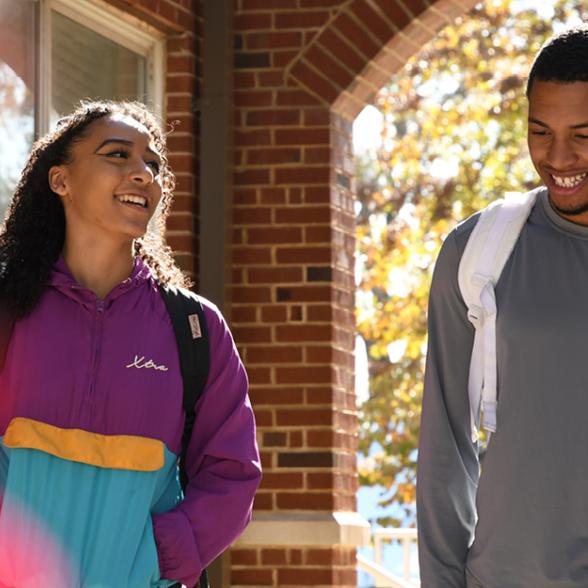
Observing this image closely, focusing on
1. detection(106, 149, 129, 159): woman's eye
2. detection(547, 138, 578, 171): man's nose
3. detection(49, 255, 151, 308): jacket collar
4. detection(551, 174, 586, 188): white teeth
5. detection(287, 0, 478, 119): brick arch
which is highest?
detection(287, 0, 478, 119): brick arch

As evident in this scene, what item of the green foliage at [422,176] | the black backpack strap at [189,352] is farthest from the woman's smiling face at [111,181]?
the green foliage at [422,176]

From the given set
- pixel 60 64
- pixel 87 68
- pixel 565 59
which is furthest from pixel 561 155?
pixel 87 68

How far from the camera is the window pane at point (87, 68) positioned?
6980 mm

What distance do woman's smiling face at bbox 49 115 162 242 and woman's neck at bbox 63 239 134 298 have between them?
42mm

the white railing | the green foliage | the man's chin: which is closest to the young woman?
the man's chin

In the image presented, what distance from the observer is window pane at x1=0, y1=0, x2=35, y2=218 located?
6.55 metres

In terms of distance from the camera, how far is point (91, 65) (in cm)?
730

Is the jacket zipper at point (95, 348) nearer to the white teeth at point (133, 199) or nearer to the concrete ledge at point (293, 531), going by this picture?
the white teeth at point (133, 199)

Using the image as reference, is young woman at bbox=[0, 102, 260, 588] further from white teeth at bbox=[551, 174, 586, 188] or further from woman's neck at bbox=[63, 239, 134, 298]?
white teeth at bbox=[551, 174, 586, 188]

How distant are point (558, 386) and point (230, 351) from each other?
1.14 meters

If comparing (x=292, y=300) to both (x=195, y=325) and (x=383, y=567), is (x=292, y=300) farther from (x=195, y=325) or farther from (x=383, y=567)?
(x=383, y=567)

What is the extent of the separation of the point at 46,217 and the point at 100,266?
0.28m

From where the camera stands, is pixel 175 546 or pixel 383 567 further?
pixel 383 567

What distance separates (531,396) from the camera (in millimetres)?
3533
